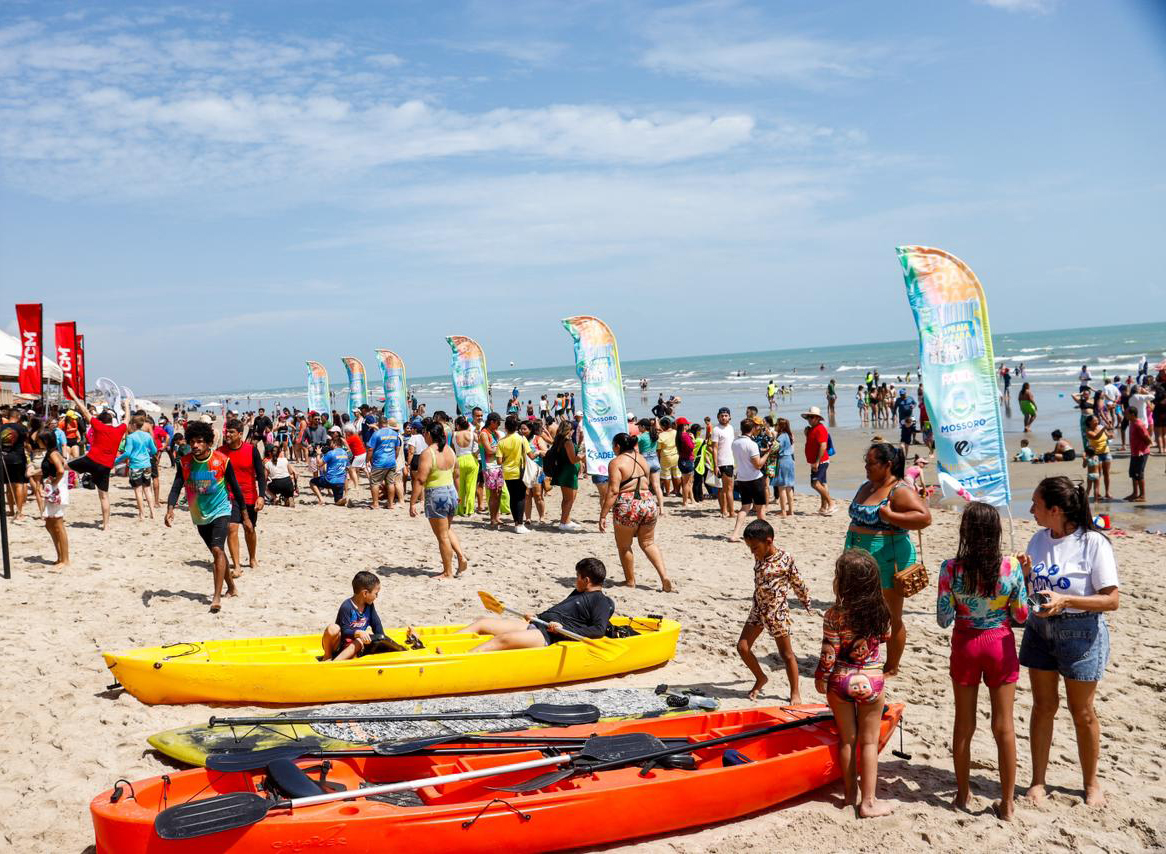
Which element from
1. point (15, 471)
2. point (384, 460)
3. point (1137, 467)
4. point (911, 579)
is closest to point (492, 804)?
point (911, 579)

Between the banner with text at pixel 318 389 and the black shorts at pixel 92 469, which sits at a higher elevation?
the banner with text at pixel 318 389

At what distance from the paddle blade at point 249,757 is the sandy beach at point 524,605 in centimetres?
74

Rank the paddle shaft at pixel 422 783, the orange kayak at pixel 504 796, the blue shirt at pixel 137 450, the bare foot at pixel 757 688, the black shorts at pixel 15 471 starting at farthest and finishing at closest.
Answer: the blue shirt at pixel 137 450 < the black shorts at pixel 15 471 < the bare foot at pixel 757 688 < the paddle shaft at pixel 422 783 < the orange kayak at pixel 504 796

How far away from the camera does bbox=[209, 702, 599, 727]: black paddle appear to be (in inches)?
210

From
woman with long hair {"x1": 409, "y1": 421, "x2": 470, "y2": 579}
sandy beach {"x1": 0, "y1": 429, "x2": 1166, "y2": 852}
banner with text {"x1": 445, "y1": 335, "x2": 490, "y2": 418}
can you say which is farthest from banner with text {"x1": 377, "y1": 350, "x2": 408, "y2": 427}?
woman with long hair {"x1": 409, "y1": 421, "x2": 470, "y2": 579}

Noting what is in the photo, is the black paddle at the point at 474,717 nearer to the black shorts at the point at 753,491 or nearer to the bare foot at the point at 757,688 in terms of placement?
the bare foot at the point at 757,688

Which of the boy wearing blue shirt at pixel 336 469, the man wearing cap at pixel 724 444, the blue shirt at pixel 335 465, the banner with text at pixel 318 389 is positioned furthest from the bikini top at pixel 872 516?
the banner with text at pixel 318 389

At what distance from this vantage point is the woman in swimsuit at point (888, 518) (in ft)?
19.5

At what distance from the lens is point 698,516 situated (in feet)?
48.2

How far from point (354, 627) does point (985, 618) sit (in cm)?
427

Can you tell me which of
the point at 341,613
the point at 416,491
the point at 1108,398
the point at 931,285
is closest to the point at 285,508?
the point at 416,491

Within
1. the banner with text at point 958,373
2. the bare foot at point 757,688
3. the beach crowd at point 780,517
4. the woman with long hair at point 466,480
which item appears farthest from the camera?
the woman with long hair at point 466,480

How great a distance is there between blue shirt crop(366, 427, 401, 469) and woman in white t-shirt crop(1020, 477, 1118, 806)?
39.2 ft

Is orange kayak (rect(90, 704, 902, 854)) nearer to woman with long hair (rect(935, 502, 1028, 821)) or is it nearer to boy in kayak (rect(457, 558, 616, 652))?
woman with long hair (rect(935, 502, 1028, 821))
